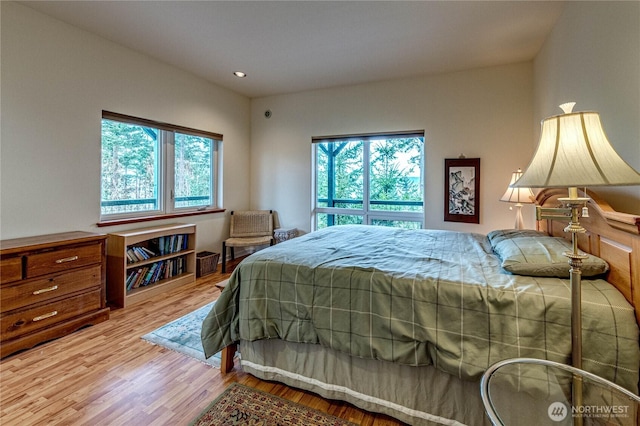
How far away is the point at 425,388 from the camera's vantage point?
1.43 meters

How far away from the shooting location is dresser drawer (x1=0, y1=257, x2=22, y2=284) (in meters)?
2.00

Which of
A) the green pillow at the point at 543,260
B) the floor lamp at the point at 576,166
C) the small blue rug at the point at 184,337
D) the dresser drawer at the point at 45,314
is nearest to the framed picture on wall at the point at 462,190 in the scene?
the green pillow at the point at 543,260

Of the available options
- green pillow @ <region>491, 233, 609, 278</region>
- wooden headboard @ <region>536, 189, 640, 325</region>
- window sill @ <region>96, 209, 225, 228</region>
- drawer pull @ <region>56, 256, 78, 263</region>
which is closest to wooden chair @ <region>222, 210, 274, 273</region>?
window sill @ <region>96, 209, 225, 228</region>

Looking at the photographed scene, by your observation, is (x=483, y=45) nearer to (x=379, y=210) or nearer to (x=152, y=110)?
(x=379, y=210)

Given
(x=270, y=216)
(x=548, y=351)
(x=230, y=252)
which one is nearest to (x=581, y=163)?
(x=548, y=351)

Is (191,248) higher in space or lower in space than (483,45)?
lower

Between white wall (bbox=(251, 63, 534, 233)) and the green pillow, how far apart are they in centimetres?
209

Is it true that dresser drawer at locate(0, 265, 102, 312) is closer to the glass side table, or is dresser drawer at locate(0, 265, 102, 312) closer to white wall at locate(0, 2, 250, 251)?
white wall at locate(0, 2, 250, 251)

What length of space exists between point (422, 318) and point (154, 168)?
3497 millimetres

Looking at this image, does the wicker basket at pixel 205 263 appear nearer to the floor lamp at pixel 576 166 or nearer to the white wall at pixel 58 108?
the white wall at pixel 58 108

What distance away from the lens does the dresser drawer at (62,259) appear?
85.1 inches

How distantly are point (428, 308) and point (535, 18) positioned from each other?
2.78 metres

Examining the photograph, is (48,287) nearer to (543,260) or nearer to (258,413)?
(258,413)

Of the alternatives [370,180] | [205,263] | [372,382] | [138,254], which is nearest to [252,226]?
[205,263]
